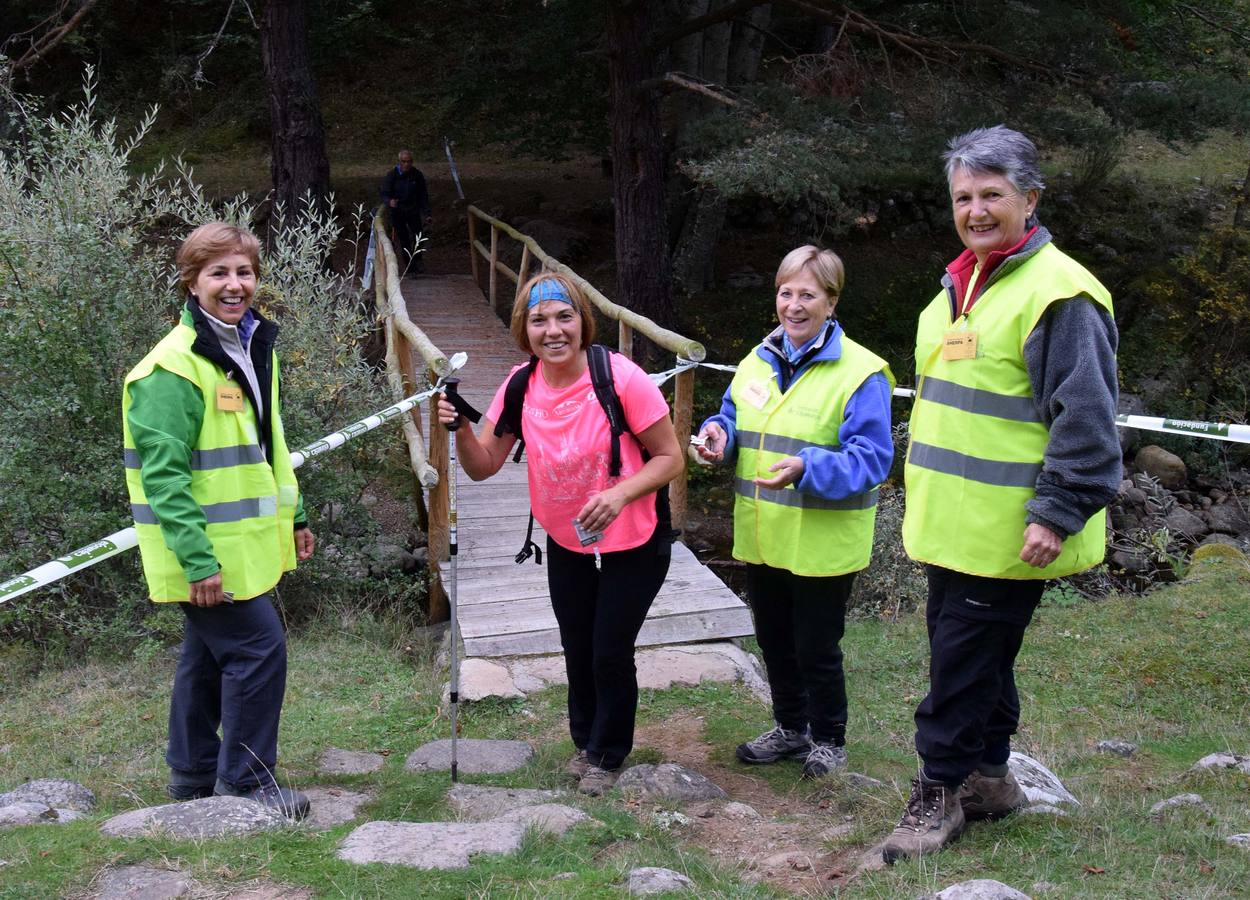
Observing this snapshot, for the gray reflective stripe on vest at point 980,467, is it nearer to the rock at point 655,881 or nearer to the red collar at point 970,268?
the red collar at point 970,268

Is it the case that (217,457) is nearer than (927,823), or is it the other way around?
(927,823)

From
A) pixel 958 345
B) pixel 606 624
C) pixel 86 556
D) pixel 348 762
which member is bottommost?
pixel 348 762

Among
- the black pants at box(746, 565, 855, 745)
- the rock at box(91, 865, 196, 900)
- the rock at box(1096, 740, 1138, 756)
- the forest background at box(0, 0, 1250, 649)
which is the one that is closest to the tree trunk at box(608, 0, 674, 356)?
the forest background at box(0, 0, 1250, 649)

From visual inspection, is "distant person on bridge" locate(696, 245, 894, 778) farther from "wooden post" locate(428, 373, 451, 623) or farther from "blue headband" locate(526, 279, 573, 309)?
"wooden post" locate(428, 373, 451, 623)

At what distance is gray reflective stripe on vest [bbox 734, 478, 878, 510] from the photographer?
3.62m

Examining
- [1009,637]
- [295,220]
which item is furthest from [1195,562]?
[295,220]

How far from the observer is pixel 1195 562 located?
726 cm

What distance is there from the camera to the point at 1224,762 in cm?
383

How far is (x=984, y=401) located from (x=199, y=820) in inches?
89.1

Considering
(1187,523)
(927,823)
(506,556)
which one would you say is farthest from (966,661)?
(1187,523)

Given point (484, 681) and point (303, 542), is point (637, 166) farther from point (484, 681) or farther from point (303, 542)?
point (303, 542)

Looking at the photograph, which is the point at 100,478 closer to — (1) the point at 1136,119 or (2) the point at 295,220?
(2) the point at 295,220

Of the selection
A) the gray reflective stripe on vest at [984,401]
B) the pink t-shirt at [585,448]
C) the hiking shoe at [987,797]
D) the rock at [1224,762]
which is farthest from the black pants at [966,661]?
the rock at [1224,762]

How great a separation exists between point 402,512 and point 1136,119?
6.91 m
